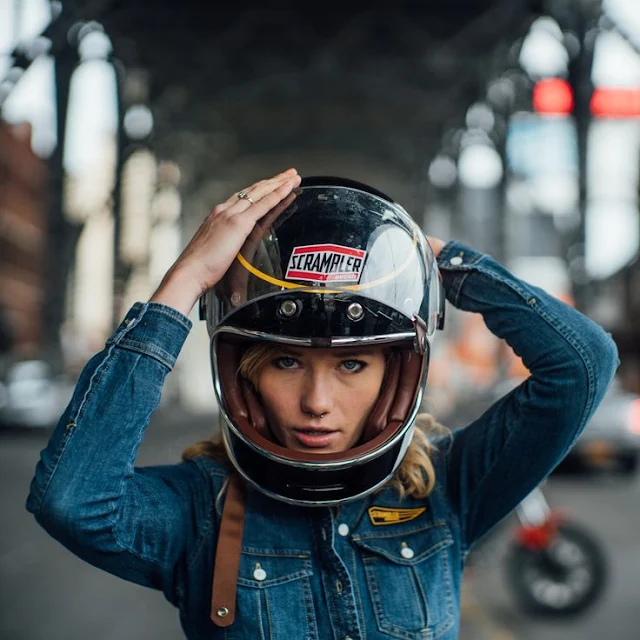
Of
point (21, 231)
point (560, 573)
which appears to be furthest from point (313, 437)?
point (21, 231)

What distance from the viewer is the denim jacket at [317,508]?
1501mm

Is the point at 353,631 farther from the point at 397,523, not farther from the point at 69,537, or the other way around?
the point at 69,537

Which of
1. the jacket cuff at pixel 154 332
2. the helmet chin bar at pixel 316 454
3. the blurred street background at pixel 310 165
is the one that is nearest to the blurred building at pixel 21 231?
the blurred street background at pixel 310 165

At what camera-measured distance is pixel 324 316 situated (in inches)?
65.4

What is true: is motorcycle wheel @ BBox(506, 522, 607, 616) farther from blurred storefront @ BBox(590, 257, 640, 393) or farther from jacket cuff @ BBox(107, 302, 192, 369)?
blurred storefront @ BBox(590, 257, 640, 393)

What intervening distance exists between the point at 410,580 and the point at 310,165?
931 inches

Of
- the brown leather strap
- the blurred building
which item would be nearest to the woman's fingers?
the brown leather strap

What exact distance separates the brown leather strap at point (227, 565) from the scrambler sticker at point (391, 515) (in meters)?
0.27

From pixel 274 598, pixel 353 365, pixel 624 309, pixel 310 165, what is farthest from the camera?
pixel 624 309

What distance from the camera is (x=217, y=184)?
26.2m

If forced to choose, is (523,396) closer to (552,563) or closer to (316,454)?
(316,454)

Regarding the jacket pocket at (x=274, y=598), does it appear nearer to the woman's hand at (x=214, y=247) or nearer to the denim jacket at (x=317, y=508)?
the denim jacket at (x=317, y=508)

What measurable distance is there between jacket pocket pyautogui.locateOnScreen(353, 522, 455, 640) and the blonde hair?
8 centimetres

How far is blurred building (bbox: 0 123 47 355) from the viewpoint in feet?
146
